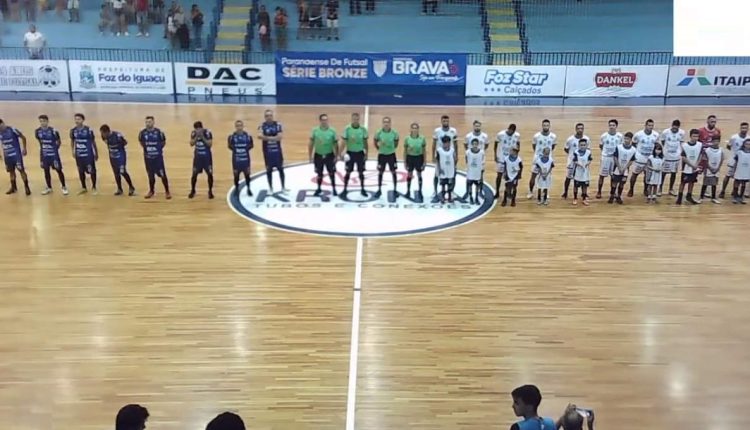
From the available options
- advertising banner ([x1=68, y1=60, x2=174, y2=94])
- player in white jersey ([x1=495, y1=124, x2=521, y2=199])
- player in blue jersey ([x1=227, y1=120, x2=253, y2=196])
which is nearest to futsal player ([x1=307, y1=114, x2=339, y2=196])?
player in blue jersey ([x1=227, y1=120, x2=253, y2=196])

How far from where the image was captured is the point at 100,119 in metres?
19.7

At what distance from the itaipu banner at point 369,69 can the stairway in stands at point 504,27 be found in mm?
3142

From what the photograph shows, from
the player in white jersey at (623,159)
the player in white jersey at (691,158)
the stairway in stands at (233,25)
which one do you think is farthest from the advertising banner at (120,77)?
the player in white jersey at (691,158)

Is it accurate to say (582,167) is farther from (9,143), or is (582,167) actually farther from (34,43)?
(34,43)

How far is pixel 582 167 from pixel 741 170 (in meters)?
2.92

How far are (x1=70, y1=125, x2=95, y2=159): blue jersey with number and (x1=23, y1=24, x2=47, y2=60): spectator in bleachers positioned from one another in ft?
40.2

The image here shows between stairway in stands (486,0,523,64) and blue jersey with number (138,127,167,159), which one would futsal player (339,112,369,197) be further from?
stairway in stands (486,0,523,64)

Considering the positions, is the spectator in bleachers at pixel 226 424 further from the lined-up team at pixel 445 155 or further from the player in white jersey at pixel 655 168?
the player in white jersey at pixel 655 168

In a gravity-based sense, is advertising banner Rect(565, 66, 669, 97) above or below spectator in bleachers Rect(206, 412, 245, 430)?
above

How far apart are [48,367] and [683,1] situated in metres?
9.72

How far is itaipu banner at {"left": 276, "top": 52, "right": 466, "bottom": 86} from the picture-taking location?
911 inches

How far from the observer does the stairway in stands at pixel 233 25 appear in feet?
86.0

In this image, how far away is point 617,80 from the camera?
23.1 m

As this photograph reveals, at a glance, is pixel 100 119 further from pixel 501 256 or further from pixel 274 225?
pixel 501 256
